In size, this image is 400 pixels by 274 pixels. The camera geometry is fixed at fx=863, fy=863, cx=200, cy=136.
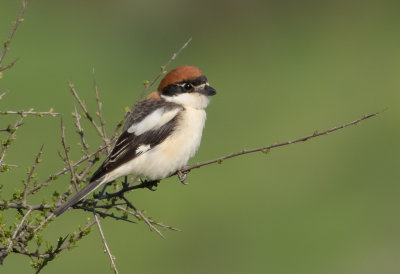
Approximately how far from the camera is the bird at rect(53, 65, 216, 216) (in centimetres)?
690

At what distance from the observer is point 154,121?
23.4 feet

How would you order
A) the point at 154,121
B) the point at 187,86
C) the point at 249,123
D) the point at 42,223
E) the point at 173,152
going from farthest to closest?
the point at 249,123 < the point at 187,86 < the point at 154,121 < the point at 173,152 < the point at 42,223

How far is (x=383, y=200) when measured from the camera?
19172mm

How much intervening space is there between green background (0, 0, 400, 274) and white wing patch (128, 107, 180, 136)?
838 cm

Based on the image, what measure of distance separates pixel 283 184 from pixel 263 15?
9.08m

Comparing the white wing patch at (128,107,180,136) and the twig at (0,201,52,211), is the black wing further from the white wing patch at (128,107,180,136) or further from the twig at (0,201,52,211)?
the twig at (0,201,52,211)

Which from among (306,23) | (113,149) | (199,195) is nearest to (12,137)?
(113,149)

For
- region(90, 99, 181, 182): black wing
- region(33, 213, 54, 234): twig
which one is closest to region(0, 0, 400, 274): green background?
region(90, 99, 181, 182): black wing

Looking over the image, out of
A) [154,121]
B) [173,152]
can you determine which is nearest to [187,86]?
[154,121]

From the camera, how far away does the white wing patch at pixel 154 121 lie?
7.06 meters

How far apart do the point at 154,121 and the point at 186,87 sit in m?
0.42

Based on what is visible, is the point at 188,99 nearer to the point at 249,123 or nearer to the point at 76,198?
the point at 76,198

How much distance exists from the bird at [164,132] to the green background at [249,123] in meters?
8.35

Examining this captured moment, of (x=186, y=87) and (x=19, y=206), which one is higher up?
(x=186, y=87)
